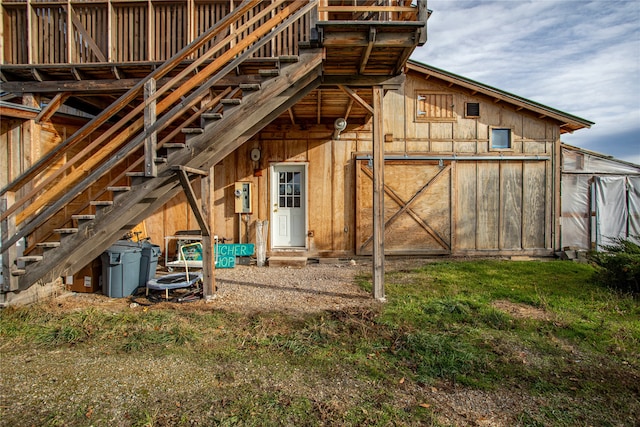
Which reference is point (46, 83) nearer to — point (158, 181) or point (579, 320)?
point (158, 181)

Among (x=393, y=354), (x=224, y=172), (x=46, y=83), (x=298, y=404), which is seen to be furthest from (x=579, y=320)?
(x=46, y=83)

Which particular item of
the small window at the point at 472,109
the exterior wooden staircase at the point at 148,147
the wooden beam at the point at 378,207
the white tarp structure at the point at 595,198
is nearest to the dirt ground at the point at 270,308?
the wooden beam at the point at 378,207

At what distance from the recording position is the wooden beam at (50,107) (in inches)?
234

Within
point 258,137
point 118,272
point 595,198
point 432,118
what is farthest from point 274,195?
point 595,198

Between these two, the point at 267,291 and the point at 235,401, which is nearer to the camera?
the point at 235,401

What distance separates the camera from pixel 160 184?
492 cm

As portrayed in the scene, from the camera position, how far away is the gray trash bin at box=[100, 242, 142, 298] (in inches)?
229

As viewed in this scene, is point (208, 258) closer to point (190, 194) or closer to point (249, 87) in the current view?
point (190, 194)

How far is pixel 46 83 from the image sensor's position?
6.14 m

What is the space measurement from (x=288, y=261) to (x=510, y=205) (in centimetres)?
578

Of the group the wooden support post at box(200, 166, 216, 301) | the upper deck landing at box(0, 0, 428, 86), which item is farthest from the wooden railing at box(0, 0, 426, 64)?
the wooden support post at box(200, 166, 216, 301)

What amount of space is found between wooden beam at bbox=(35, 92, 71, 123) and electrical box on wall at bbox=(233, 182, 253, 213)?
3.82 m

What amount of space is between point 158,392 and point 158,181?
9.15 feet

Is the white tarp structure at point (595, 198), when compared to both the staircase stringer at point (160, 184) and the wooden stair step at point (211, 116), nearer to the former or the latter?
the staircase stringer at point (160, 184)
